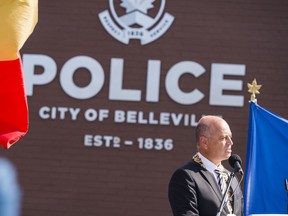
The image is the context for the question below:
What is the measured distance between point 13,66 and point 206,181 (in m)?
1.52

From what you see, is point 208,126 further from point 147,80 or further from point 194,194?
point 147,80

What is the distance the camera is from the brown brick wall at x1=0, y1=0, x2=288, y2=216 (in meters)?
8.45

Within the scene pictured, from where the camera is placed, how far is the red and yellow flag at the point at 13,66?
454cm

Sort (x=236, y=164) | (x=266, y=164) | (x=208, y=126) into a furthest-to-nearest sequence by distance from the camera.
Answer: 1. (x=266, y=164)
2. (x=208, y=126)
3. (x=236, y=164)

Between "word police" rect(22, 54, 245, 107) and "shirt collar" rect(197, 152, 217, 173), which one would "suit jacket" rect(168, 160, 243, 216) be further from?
"word police" rect(22, 54, 245, 107)

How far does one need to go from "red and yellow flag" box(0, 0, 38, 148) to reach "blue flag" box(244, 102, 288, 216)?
1872 millimetres

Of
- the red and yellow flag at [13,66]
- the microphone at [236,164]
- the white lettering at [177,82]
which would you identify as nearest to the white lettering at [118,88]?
the white lettering at [177,82]

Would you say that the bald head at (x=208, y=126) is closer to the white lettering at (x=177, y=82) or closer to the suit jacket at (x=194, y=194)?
the suit jacket at (x=194, y=194)

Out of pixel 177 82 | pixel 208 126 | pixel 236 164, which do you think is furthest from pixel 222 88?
pixel 236 164

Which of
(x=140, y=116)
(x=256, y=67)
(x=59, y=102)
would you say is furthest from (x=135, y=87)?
(x=256, y=67)

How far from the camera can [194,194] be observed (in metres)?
4.39

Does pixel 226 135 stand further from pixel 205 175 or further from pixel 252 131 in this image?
pixel 252 131

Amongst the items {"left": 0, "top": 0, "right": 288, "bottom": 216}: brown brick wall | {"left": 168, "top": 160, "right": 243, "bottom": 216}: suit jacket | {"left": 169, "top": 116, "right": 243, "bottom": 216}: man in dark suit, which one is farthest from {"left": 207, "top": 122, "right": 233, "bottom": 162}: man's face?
{"left": 0, "top": 0, "right": 288, "bottom": 216}: brown brick wall

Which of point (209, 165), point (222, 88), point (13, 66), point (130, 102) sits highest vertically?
point (13, 66)
